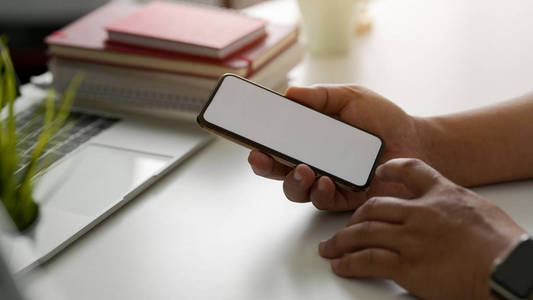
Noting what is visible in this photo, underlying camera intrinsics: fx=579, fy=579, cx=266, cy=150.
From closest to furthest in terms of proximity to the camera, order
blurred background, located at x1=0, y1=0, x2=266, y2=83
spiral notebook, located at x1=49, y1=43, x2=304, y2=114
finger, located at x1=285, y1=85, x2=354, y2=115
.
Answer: finger, located at x1=285, y1=85, x2=354, y2=115
spiral notebook, located at x1=49, y1=43, x2=304, y2=114
blurred background, located at x1=0, y1=0, x2=266, y2=83

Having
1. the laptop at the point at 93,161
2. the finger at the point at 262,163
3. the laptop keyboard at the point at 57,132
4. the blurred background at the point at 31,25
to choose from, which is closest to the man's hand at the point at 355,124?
the finger at the point at 262,163

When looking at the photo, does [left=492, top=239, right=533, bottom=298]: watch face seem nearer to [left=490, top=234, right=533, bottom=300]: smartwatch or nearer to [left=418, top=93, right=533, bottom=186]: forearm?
[left=490, top=234, right=533, bottom=300]: smartwatch

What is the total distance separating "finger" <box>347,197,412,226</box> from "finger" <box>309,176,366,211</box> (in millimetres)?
49

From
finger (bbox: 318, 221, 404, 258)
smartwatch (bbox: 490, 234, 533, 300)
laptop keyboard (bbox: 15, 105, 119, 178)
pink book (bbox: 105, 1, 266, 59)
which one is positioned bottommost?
laptop keyboard (bbox: 15, 105, 119, 178)

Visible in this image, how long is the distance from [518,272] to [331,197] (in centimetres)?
21

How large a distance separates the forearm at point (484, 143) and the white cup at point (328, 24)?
1.27ft

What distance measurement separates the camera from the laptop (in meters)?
0.65

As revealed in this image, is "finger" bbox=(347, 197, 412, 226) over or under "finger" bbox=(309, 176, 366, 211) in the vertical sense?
over

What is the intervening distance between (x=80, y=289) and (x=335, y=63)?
0.65 m

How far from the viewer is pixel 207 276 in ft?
1.87

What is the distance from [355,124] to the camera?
2.26ft

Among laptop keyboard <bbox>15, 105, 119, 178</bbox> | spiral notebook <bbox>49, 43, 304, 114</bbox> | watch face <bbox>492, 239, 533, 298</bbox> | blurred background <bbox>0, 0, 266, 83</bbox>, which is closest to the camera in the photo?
watch face <bbox>492, 239, 533, 298</bbox>

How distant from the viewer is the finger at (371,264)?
0.53 metres

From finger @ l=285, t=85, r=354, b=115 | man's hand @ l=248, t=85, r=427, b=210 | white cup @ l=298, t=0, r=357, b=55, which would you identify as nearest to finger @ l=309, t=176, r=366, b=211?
man's hand @ l=248, t=85, r=427, b=210
